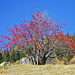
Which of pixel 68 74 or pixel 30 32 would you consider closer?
pixel 68 74

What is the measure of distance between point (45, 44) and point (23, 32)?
9.42 feet

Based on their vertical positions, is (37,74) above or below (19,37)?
below

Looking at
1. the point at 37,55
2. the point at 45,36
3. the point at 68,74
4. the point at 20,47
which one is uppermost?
the point at 45,36

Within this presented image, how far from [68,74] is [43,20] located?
301 inches

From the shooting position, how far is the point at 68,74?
800 cm

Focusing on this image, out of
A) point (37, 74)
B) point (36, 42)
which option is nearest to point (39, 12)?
point (36, 42)

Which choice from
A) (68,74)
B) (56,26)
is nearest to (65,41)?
(56,26)

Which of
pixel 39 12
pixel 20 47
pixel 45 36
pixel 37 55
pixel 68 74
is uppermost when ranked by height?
pixel 39 12

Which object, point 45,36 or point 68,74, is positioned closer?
point 68,74

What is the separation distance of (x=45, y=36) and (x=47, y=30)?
28.3 inches

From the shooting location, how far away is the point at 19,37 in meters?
14.0

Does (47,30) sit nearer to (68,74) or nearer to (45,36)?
(45,36)

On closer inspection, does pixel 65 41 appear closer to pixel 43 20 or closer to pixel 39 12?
pixel 43 20

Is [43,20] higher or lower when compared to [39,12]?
lower
